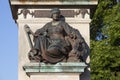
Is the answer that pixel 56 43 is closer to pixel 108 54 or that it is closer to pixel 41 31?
pixel 41 31

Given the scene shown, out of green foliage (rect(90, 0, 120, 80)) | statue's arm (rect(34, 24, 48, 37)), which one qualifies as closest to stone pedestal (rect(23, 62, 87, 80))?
statue's arm (rect(34, 24, 48, 37))

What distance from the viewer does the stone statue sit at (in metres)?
11.6

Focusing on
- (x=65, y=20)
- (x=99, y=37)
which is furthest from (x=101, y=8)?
(x=65, y=20)

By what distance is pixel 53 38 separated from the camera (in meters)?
11.8

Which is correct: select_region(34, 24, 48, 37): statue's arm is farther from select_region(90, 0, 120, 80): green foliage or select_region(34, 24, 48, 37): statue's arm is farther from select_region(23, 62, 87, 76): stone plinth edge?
select_region(90, 0, 120, 80): green foliage

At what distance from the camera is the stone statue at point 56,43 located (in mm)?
11578

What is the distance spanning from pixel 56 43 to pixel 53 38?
0.23m

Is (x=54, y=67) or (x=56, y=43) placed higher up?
(x=56, y=43)

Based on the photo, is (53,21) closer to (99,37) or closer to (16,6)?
(16,6)

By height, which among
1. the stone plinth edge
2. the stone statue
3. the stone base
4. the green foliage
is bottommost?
the green foliage

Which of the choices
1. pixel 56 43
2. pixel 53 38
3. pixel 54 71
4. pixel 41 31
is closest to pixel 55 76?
pixel 54 71

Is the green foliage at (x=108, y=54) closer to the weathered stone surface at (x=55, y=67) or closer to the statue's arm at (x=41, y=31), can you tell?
the statue's arm at (x=41, y=31)

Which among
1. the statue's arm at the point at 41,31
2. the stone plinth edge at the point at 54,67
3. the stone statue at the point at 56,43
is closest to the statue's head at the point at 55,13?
the stone statue at the point at 56,43

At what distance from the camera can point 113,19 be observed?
23.5 meters
